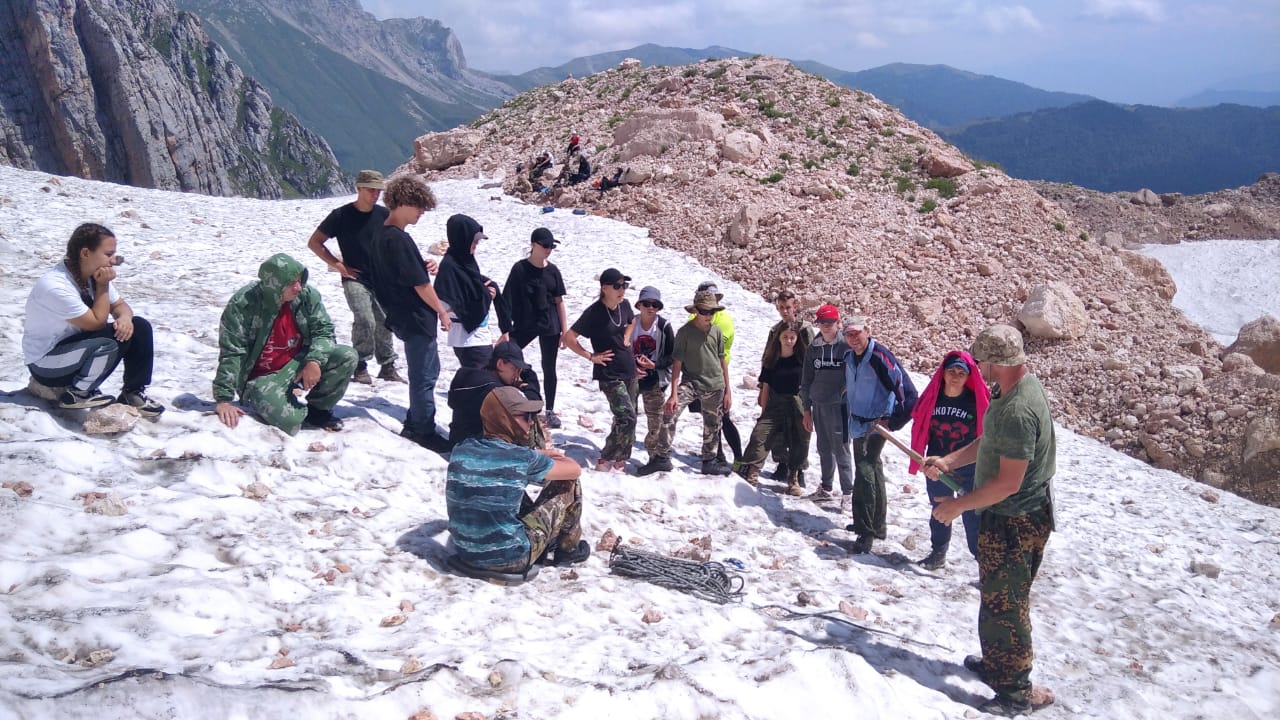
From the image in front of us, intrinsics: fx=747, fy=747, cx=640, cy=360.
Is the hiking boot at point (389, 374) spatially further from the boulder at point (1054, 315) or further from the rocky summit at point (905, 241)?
the boulder at point (1054, 315)

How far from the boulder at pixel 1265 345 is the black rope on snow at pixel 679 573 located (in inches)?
656

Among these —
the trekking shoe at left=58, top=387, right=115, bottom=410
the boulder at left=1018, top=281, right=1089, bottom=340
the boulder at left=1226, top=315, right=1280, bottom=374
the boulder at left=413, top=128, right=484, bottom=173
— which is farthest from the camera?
the boulder at left=413, top=128, right=484, bottom=173

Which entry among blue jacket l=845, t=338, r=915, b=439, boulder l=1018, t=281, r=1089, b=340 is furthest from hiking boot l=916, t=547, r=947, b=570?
boulder l=1018, t=281, r=1089, b=340

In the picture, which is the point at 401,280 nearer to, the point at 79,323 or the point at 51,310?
the point at 79,323

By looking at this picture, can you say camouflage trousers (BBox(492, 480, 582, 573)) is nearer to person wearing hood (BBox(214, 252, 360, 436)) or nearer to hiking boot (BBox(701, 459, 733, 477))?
person wearing hood (BBox(214, 252, 360, 436))

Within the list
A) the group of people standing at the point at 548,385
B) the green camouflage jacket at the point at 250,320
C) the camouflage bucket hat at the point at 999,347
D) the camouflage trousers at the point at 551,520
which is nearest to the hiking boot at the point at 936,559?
the group of people standing at the point at 548,385

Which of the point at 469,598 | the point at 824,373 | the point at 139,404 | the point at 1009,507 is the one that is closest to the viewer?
the point at 1009,507

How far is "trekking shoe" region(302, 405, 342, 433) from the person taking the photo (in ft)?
21.8

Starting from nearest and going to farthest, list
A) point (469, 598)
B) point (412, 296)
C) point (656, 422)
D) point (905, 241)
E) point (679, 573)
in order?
1. point (469, 598)
2. point (679, 573)
3. point (412, 296)
4. point (656, 422)
5. point (905, 241)

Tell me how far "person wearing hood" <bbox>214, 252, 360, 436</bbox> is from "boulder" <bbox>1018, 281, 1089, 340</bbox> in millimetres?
14656

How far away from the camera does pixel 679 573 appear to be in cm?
566

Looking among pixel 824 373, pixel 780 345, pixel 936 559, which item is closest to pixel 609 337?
pixel 780 345

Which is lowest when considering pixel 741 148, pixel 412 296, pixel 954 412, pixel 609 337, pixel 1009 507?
pixel 1009 507

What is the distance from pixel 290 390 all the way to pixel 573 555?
2.87m
